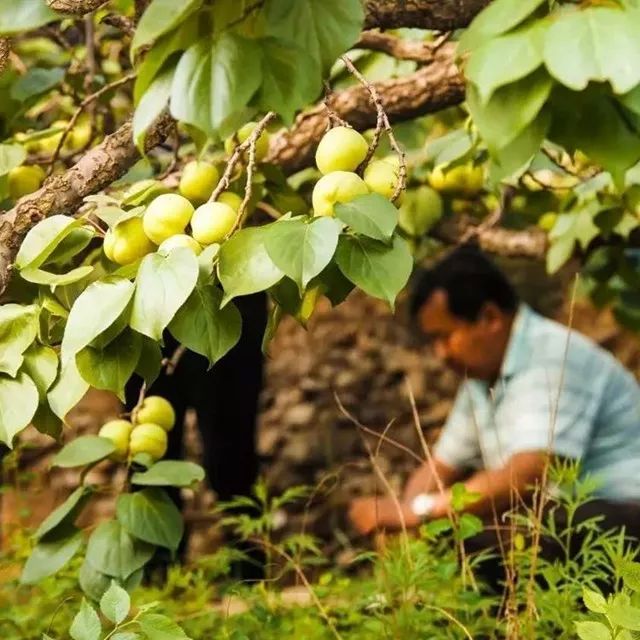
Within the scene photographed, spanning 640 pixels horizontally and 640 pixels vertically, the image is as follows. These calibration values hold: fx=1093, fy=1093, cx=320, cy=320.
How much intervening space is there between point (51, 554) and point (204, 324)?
1.83 ft

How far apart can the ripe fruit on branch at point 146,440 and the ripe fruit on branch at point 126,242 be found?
381 millimetres

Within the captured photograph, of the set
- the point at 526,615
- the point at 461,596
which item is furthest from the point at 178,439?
the point at 526,615

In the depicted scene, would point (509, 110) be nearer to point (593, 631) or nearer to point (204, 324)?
point (204, 324)

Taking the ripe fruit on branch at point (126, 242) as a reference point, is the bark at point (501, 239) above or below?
below

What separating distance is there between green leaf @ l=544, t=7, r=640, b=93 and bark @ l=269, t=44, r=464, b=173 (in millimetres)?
798

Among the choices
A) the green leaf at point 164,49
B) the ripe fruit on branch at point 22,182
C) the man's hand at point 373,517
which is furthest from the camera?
the man's hand at point 373,517

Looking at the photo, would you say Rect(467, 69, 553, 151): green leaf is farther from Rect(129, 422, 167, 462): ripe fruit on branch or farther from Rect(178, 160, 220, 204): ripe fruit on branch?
Rect(129, 422, 167, 462): ripe fruit on branch

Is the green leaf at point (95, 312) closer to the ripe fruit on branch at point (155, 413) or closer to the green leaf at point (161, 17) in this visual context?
the green leaf at point (161, 17)

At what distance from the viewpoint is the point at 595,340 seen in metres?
4.15

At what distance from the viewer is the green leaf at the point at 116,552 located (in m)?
1.17

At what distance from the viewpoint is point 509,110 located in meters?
0.60

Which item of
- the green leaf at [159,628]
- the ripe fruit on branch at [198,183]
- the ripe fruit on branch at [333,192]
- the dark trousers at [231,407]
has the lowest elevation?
the dark trousers at [231,407]

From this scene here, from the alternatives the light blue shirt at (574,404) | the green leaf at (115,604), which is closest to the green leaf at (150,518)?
the green leaf at (115,604)

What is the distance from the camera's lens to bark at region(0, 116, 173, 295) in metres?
0.94
